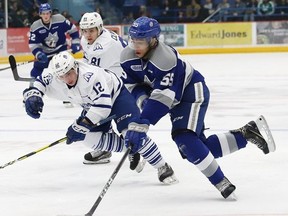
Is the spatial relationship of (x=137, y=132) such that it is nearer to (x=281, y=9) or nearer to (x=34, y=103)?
(x=34, y=103)

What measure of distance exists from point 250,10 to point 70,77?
10.7 m

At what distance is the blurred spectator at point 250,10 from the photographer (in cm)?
1397

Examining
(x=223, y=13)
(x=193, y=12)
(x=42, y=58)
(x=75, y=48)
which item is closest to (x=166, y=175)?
(x=42, y=58)

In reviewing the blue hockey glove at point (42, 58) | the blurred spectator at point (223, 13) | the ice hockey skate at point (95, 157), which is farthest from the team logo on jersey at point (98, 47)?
the blurred spectator at point (223, 13)

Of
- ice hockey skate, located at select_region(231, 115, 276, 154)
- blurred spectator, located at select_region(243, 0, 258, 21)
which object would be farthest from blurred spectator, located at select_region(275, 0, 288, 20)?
ice hockey skate, located at select_region(231, 115, 276, 154)

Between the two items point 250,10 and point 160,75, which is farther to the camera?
point 250,10

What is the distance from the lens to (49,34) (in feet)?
27.7

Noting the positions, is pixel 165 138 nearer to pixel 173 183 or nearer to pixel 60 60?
pixel 173 183

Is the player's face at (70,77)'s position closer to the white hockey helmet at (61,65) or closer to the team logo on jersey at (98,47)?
the white hockey helmet at (61,65)

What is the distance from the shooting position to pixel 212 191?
4.01 meters

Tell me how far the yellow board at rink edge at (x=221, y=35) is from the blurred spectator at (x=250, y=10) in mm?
534

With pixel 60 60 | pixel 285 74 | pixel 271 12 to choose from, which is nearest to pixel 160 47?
pixel 60 60

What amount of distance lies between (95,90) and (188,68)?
1.57ft

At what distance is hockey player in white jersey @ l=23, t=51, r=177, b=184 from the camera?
394 centimetres
